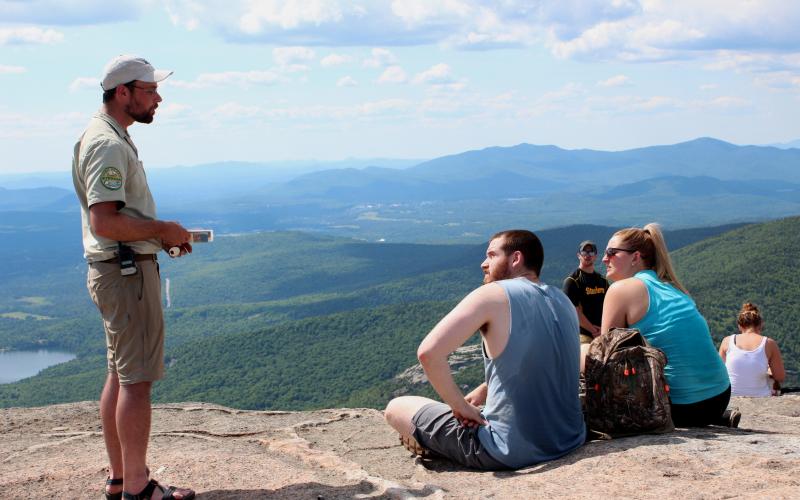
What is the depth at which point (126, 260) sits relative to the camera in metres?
4.56

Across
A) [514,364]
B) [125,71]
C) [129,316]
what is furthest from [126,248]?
[514,364]

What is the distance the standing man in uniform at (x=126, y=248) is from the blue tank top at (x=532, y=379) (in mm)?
1880

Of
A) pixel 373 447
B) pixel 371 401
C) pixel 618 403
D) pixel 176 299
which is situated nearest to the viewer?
pixel 618 403

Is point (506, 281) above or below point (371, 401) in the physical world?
above

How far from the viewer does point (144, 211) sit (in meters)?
4.74

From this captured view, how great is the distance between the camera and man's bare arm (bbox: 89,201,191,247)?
4473 mm

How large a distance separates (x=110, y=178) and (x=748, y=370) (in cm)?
729

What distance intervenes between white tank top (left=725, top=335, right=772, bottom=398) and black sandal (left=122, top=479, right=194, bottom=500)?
6354 mm

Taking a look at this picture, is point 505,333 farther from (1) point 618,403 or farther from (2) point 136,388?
(2) point 136,388

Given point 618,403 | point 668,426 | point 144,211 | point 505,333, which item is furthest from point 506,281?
point 144,211

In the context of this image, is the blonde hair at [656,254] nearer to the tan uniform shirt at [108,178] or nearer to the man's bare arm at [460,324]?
the man's bare arm at [460,324]

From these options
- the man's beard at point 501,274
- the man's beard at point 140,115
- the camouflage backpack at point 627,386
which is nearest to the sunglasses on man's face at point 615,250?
the camouflage backpack at point 627,386

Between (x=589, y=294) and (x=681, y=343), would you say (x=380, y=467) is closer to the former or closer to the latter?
(x=681, y=343)

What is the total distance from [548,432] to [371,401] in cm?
3775
